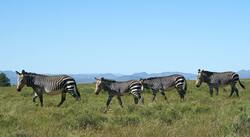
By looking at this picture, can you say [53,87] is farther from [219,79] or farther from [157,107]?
[219,79]

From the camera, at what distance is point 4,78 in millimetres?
67062

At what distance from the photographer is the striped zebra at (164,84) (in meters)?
27.7

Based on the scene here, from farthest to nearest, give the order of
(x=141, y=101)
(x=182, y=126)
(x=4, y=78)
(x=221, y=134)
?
1. (x=4, y=78)
2. (x=141, y=101)
3. (x=182, y=126)
4. (x=221, y=134)

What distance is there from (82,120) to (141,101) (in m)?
9.93

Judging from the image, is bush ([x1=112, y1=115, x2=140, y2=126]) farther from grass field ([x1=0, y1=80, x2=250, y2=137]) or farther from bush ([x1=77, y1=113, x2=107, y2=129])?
bush ([x1=77, y1=113, x2=107, y2=129])

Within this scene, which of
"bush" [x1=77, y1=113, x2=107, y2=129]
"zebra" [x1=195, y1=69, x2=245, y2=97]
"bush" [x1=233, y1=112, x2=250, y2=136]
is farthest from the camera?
"zebra" [x1=195, y1=69, x2=245, y2=97]

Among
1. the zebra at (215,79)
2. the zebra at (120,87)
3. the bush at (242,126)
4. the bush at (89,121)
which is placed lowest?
the bush at (89,121)

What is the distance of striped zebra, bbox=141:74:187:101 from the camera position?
91.0ft

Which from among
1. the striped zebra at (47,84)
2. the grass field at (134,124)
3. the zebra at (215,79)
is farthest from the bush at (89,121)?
the zebra at (215,79)

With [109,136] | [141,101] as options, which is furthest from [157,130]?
[141,101]

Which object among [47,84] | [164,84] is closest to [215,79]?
[164,84]

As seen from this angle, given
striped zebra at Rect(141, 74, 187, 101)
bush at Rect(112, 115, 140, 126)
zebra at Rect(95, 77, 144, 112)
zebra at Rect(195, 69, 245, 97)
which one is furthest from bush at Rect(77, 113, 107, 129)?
zebra at Rect(195, 69, 245, 97)

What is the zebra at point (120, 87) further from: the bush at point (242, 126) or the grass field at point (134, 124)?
the bush at point (242, 126)

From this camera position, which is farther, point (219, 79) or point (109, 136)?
point (219, 79)
